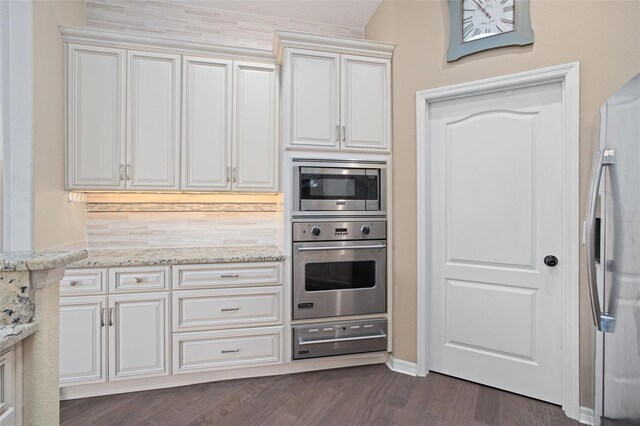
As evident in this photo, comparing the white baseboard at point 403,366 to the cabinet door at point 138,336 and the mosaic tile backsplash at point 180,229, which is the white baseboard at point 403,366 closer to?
the mosaic tile backsplash at point 180,229

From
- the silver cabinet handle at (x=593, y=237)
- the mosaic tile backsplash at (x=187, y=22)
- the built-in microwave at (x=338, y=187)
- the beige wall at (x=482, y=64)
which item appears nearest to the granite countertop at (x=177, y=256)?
the built-in microwave at (x=338, y=187)

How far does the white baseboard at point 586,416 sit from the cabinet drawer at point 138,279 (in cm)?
264

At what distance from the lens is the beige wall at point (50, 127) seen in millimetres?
2150

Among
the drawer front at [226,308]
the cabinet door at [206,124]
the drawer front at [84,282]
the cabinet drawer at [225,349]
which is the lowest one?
the cabinet drawer at [225,349]

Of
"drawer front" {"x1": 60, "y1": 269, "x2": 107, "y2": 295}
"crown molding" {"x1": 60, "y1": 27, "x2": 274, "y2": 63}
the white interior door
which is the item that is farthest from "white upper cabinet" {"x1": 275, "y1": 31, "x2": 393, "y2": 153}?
"drawer front" {"x1": 60, "y1": 269, "x2": 107, "y2": 295}

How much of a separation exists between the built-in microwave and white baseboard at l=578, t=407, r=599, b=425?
169cm

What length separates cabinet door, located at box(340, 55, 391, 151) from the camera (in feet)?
9.04

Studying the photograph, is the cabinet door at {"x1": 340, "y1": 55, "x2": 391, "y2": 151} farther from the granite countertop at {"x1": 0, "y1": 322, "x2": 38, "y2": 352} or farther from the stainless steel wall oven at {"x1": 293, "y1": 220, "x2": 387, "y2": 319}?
the granite countertop at {"x1": 0, "y1": 322, "x2": 38, "y2": 352}

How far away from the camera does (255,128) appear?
2828 mm

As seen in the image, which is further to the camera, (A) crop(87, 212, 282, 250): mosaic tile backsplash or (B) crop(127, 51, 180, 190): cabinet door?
(A) crop(87, 212, 282, 250): mosaic tile backsplash

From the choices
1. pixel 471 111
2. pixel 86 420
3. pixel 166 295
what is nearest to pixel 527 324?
pixel 471 111

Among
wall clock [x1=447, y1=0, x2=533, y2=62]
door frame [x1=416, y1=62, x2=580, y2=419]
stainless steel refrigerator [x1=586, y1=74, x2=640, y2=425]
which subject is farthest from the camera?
wall clock [x1=447, y1=0, x2=533, y2=62]

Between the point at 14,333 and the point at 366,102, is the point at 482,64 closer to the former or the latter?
the point at 366,102

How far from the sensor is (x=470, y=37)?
2.43 metres
